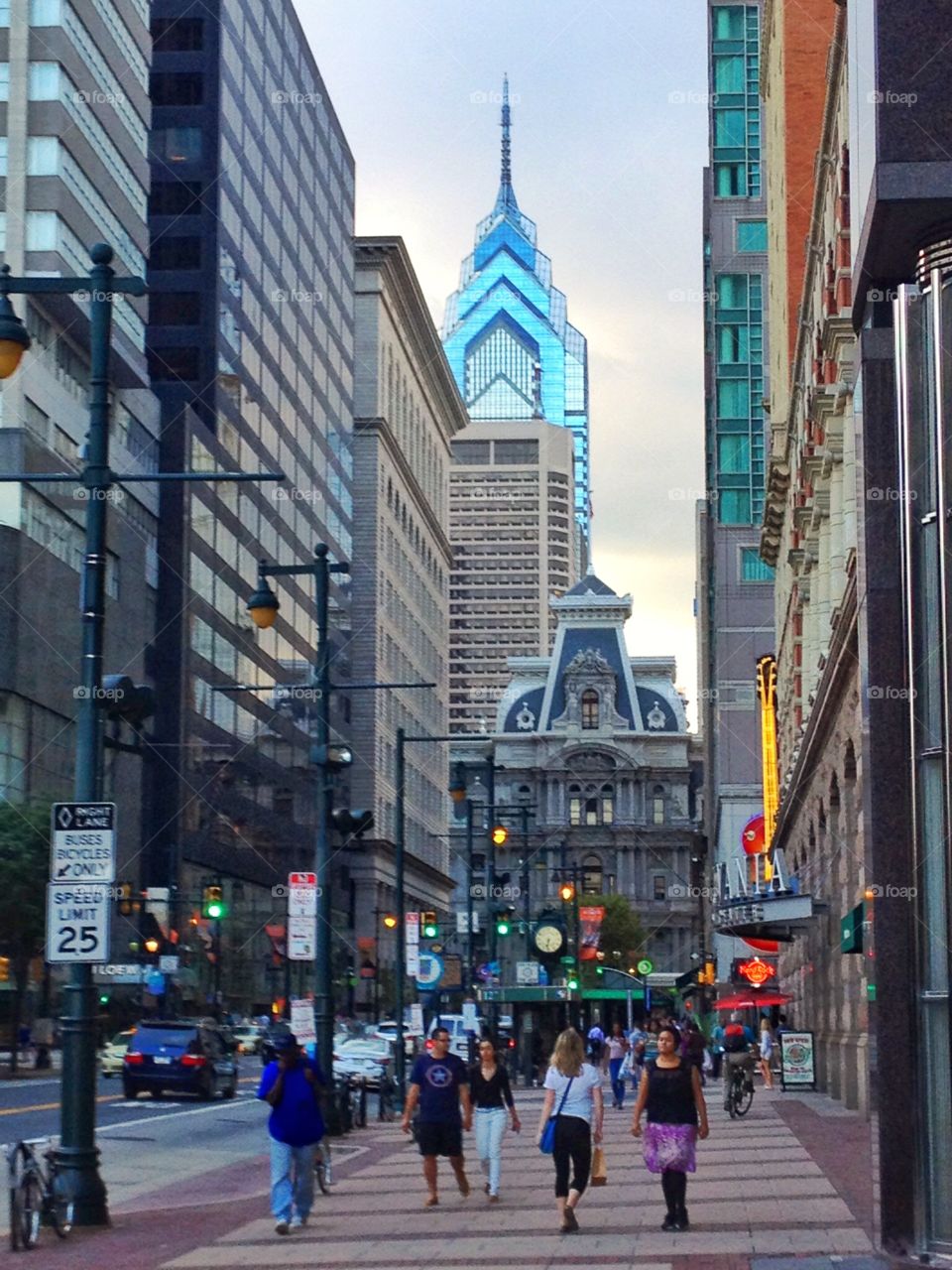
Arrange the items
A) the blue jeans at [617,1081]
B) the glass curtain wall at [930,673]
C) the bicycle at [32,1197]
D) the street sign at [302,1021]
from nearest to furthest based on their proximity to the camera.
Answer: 1. the glass curtain wall at [930,673]
2. the bicycle at [32,1197]
3. the street sign at [302,1021]
4. the blue jeans at [617,1081]

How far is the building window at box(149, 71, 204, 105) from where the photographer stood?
9569cm

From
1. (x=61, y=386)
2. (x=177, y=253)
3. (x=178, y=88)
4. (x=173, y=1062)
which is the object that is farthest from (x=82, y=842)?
(x=178, y=88)

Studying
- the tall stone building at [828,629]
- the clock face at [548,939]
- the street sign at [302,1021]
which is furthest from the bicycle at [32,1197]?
the clock face at [548,939]

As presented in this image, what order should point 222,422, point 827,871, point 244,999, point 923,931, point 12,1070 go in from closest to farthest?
point 923,931, point 827,871, point 12,1070, point 222,422, point 244,999

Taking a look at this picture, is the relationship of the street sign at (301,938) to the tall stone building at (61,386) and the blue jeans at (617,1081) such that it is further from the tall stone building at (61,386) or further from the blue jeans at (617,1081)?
the tall stone building at (61,386)

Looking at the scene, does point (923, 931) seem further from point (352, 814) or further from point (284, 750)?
point (284, 750)

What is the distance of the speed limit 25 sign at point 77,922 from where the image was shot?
17891 mm

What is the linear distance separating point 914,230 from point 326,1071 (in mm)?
19147

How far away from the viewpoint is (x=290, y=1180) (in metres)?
17.9

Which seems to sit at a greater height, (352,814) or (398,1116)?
(352,814)

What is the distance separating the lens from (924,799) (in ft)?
47.4

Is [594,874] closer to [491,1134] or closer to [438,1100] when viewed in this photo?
[491,1134]

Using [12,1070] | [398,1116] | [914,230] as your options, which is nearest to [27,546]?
[12,1070]

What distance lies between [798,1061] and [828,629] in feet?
31.0
